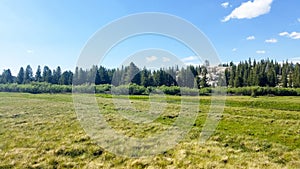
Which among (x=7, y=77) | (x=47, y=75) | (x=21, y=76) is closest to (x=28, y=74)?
(x=21, y=76)

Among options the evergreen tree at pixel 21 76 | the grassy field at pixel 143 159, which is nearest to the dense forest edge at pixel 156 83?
the evergreen tree at pixel 21 76

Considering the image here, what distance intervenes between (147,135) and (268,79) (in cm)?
10210

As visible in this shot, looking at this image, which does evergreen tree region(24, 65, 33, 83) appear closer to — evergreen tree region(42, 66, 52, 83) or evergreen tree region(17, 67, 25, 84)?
evergreen tree region(17, 67, 25, 84)

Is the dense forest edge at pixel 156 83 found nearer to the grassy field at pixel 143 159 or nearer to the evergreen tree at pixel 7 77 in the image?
the evergreen tree at pixel 7 77

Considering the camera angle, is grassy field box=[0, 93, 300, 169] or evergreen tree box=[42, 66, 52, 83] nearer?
grassy field box=[0, 93, 300, 169]

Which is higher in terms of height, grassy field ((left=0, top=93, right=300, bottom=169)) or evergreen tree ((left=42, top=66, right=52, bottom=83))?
evergreen tree ((left=42, top=66, right=52, bottom=83))

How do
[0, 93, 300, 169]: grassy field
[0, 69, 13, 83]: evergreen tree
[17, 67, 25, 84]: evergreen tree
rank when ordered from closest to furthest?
[0, 93, 300, 169]: grassy field < [17, 67, 25, 84]: evergreen tree < [0, 69, 13, 83]: evergreen tree

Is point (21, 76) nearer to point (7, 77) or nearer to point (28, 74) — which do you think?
point (28, 74)

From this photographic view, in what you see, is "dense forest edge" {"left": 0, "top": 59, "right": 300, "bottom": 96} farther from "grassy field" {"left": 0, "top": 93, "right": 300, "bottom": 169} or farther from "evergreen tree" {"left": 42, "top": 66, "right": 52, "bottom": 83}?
"grassy field" {"left": 0, "top": 93, "right": 300, "bottom": 169}

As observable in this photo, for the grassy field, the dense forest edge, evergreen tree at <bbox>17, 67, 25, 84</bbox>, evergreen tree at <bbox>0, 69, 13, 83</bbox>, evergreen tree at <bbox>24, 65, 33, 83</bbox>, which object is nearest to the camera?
Answer: the grassy field

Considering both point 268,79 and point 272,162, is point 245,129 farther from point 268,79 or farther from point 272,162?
point 268,79

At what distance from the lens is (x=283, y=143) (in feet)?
54.6

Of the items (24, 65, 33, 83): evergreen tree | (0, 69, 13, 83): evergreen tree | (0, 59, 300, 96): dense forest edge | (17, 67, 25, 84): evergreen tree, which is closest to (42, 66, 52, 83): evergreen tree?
(0, 59, 300, 96): dense forest edge

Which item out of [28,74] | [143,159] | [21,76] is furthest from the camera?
[28,74]
